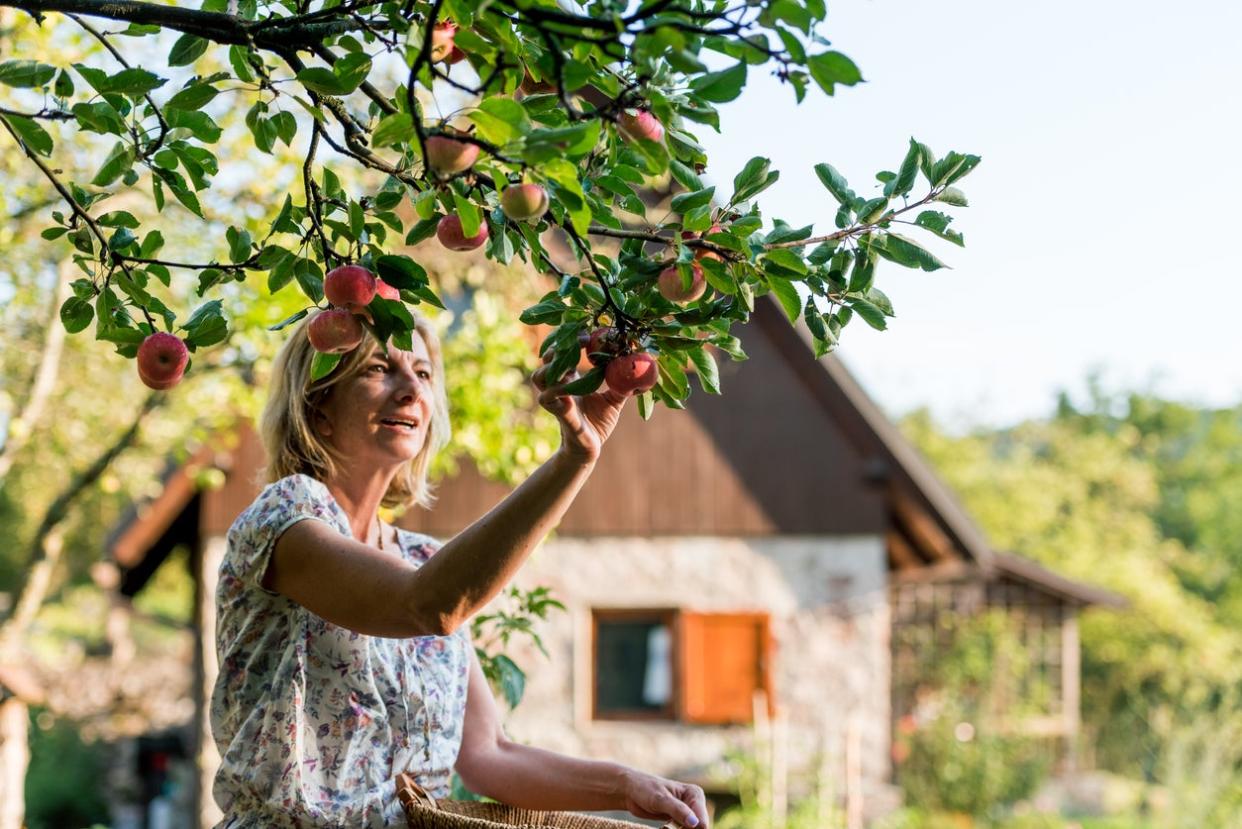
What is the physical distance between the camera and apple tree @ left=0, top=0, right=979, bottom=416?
4.28ft

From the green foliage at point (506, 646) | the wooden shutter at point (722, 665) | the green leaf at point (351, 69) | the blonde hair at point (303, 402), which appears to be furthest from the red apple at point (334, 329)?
the wooden shutter at point (722, 665)

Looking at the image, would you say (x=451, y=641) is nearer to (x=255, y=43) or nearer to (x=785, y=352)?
(x=255, y=43)

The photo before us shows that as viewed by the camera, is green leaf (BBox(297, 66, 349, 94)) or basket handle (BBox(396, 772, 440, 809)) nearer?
green leaf (BBox(297, 66, 349, 94))

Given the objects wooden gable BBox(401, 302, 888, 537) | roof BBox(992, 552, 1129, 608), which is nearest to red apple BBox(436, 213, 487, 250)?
wooden gable BBox(401, 302, 888, 537)

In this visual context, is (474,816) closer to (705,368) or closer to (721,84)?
(705,368)

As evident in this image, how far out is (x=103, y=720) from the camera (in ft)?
48.3

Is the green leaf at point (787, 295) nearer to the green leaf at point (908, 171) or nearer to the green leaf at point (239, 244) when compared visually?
the green leaf at point (908, 171)

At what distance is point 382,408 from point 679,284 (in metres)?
0.64

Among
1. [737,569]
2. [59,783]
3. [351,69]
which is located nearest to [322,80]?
[351,69]

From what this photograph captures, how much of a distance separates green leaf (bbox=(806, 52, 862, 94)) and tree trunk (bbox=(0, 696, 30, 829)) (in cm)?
578

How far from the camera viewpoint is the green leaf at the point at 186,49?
5.63 feet

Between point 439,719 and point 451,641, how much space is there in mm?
140

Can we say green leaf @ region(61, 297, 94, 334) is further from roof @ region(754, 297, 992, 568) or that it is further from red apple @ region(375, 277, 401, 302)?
roof @ region(754, 297, 992, 568)

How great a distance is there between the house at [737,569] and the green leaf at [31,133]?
304 inches
